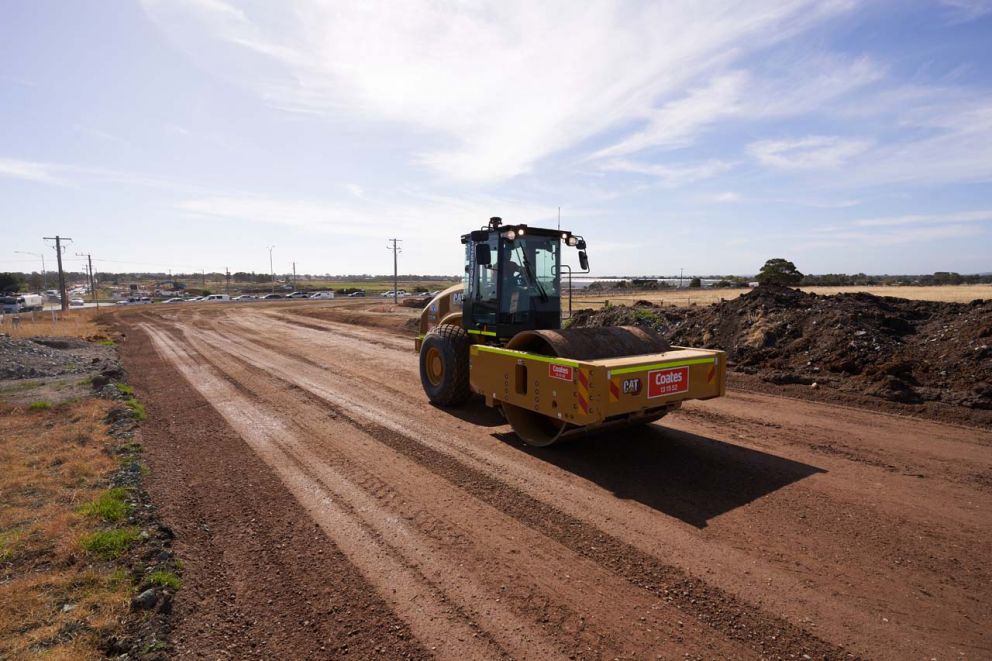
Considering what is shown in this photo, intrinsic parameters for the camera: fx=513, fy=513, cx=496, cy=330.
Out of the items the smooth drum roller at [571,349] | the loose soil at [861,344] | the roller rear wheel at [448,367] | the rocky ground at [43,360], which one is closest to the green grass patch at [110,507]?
the smooth drum roller at [571,349]

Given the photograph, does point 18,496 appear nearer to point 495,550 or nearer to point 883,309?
point 495,550

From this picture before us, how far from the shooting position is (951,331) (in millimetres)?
10625

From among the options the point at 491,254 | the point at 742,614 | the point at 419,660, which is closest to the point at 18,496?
the point at 419,660

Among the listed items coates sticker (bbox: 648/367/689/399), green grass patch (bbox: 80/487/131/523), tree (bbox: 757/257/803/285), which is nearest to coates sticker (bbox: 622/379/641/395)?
coates sticker (bbox: 648/367/689/399)

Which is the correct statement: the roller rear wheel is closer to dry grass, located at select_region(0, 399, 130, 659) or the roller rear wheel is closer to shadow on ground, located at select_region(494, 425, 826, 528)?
shadow on ground, located at select_region(494, 425, 826, 528)

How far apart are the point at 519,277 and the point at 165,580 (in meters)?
5.81

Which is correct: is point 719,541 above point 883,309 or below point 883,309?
below

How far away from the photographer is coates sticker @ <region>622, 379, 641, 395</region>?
569cm

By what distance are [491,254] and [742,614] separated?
19.2 feet

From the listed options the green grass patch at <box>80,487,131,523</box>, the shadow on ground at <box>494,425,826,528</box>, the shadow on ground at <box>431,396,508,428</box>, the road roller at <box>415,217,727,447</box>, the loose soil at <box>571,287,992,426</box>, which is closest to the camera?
the green grass patch at <box>80,487,131,523</box>

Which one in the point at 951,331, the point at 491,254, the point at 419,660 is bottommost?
the point at 419,660

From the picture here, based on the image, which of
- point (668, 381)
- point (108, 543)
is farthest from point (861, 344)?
point (108, 543)

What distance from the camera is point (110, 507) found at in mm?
4848

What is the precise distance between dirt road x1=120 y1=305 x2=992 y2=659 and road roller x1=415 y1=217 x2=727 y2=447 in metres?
0.65
